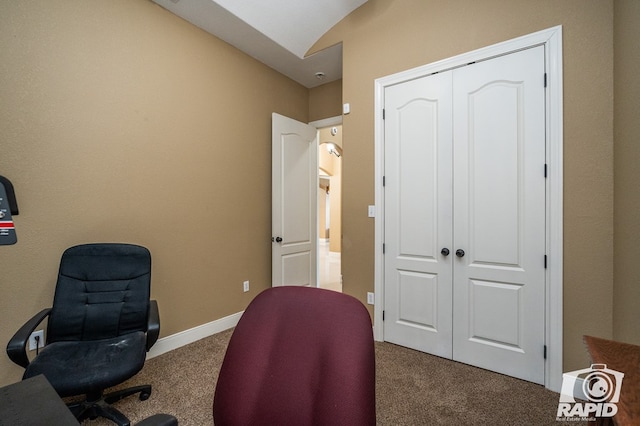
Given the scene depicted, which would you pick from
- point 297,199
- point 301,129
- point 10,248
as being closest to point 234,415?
point 10,248

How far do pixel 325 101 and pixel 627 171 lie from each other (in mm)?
3141

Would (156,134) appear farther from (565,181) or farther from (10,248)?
(565,181)

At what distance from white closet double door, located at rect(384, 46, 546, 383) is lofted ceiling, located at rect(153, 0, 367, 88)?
3.34 feet

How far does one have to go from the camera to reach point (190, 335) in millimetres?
2670

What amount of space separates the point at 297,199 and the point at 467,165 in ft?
6.63

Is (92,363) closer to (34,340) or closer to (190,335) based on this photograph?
(34,340)

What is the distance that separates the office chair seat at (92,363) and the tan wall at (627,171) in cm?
267

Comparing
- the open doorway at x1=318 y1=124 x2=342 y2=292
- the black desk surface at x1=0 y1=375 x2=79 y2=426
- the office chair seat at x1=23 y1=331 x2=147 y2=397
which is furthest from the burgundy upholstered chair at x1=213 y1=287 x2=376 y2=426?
the open doorway at x1=318 y1=124 x2=342 y2=292

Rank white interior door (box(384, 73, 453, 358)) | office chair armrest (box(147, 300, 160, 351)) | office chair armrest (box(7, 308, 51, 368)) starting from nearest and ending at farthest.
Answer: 1. office chair armrest (box(7, 308, 51, 368))
2. office chair armrest (box(147, 300, 160, 351))
3. white interior door (box(384, 73, 453, 358))

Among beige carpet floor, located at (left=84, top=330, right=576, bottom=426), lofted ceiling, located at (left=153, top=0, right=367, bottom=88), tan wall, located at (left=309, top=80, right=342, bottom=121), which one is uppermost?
lofted ceiling, located at (left=153, top=0, right=367, bottom=88)

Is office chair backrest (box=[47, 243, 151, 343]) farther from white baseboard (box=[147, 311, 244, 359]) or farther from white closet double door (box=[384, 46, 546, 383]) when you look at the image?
white closet double door (box=[384, 46, 546, 383])

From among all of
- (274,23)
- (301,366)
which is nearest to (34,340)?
(301,366)

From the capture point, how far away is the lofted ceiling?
2506 mm

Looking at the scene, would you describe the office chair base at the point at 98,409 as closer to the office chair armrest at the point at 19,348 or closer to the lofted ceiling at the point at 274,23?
the office chair armrest at the point at 19,348
